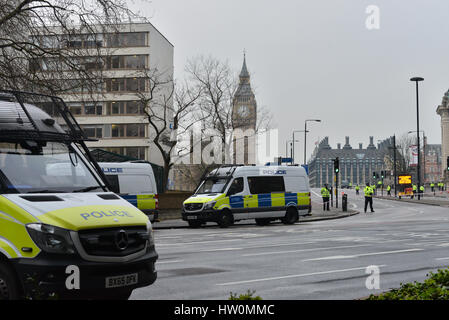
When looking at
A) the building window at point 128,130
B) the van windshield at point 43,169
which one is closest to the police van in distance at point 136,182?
the van windshield at point 43,169

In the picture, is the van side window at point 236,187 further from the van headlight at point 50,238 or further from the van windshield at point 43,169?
the van headlight at point 50,238

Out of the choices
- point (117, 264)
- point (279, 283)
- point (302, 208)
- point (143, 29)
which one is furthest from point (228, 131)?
point (117, 264)

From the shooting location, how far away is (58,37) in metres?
21.0

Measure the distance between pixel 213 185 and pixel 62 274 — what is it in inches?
793

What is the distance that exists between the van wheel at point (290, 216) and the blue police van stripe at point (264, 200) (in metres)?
1.39

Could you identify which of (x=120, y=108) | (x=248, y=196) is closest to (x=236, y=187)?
(x=248, y=196)

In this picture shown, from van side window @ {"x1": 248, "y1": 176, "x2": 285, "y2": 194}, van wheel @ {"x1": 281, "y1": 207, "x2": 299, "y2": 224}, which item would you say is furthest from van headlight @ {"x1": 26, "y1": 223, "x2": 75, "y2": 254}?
van wheel @ {"x1": 281, "y1": 207, "x2": 299, "y2": 224}

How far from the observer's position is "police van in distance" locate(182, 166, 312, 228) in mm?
25172

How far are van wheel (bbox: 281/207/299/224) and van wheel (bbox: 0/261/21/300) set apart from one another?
22.3m

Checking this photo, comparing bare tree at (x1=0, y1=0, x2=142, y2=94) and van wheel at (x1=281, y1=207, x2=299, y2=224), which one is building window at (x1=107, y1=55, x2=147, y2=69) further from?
bare tree at (x1=0, y1=0, x2=142, y2=94)

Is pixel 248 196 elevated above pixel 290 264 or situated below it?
above

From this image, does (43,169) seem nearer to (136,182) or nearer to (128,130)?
(136,182)

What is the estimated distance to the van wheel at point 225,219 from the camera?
25.2m
